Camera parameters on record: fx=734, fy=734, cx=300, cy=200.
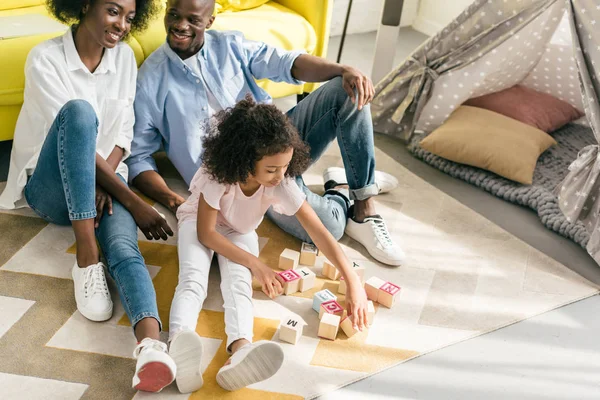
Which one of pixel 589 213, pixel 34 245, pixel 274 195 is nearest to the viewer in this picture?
pixel 274 195

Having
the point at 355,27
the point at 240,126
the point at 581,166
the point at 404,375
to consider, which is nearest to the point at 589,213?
the point at 581,166

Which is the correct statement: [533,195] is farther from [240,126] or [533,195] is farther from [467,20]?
[240,126]

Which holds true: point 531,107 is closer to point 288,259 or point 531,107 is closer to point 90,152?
point 288,259

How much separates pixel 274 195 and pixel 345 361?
44 centimetres

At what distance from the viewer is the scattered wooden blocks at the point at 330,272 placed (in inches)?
79.4

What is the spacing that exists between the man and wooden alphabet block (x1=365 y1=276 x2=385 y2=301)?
17 cm

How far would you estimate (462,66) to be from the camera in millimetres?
2760

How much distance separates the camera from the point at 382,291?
1.92m

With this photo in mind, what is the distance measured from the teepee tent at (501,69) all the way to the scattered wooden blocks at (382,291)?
0.77 meters

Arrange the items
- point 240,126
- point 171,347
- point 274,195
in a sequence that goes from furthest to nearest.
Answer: point 274,195 → point 240,126 → point 171,347

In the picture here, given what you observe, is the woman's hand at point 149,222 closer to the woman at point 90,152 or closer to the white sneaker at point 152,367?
the woman at point 90,152

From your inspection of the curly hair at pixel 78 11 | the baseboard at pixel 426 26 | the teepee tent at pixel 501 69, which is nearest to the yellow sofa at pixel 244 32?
the curly hair at pixel 78 11

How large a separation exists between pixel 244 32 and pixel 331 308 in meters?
1.15

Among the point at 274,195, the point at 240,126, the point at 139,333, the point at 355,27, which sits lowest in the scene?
the point at 355,27
